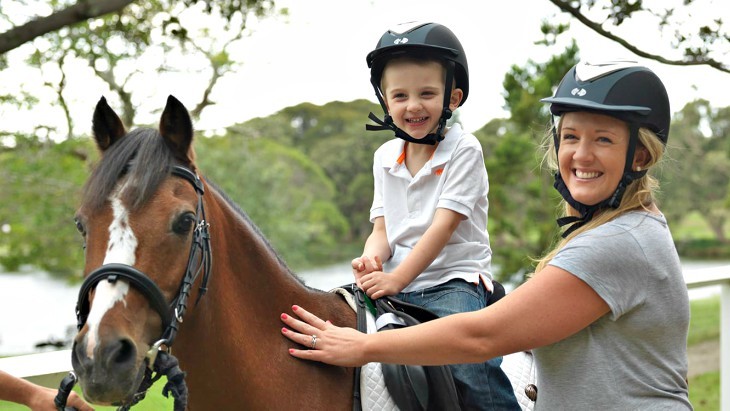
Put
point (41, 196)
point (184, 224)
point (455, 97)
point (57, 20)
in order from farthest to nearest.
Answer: point (41, 196) → point (57, 20) → point (455, 97) → point (184, 224)

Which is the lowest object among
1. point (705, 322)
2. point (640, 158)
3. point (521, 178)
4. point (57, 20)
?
point (705, 322)

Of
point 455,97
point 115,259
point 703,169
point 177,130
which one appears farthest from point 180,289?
point 703,169

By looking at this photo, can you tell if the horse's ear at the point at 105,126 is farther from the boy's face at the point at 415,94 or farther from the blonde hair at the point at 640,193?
Result: the blonde hair at the point at 640,193

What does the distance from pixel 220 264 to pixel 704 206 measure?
21.9 metres

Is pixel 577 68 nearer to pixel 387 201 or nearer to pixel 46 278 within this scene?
pixel 387 201

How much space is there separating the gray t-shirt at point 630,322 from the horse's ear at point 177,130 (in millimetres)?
1122

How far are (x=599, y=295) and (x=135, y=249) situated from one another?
4.01 ft

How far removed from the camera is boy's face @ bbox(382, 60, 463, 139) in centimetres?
288

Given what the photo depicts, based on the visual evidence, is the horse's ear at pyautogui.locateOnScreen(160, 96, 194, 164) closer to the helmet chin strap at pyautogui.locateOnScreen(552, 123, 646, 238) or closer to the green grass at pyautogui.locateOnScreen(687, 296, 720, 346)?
the helmet chin strap at pyautogui.locateOnScreen(552, 123, 646, 238)

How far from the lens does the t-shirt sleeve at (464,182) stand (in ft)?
9.04

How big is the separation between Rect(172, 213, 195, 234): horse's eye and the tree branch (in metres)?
2.27

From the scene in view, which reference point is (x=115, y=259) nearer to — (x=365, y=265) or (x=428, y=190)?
(x=365, y=265)

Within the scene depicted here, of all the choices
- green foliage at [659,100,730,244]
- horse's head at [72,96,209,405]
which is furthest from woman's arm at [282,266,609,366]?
green foliage at [659,100,730,244]

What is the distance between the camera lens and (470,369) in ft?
8.31
